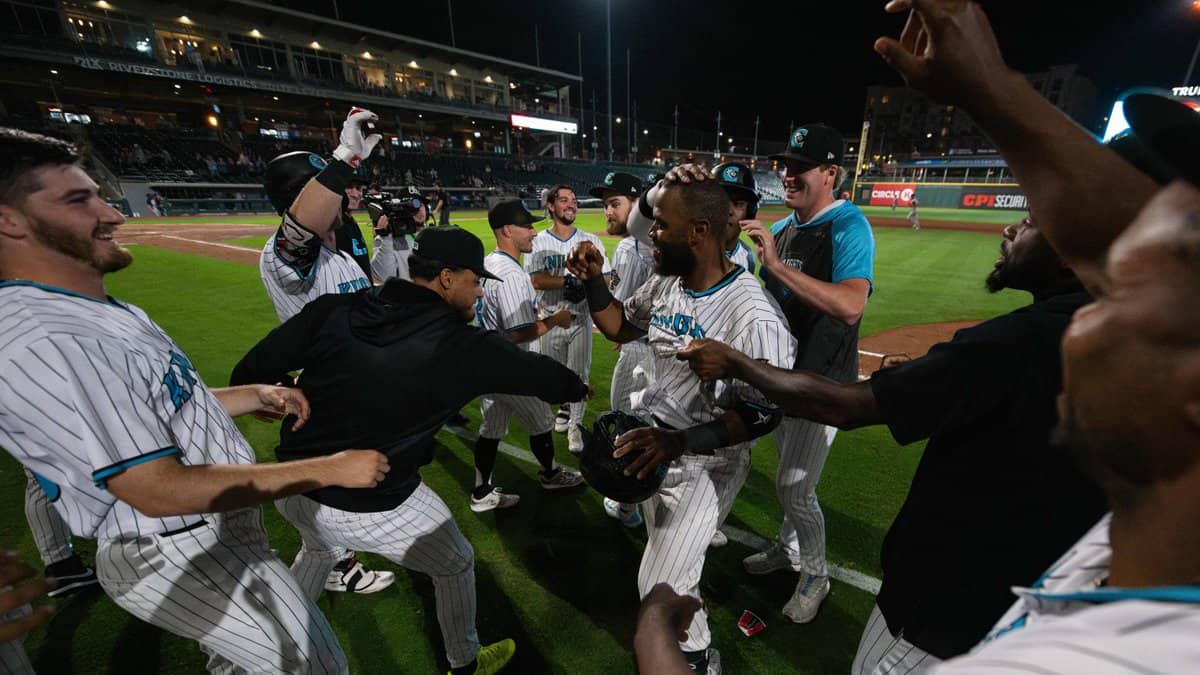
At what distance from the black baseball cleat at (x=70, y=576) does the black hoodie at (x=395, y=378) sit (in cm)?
220

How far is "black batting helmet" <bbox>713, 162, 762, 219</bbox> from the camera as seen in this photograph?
11.9 feet

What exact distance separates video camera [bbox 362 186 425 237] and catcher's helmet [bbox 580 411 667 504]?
15.2 feet

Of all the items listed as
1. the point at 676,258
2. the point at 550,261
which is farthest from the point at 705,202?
the point at 550,261

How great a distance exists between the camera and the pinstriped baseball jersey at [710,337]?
228 centimetres

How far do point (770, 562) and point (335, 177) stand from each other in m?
3.78

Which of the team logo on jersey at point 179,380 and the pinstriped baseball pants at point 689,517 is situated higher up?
the team logo on jersey at point 179,380

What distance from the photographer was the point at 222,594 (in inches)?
71.3

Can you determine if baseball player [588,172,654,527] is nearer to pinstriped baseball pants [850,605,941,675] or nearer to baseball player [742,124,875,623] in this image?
baseball player [742,124,875,623]

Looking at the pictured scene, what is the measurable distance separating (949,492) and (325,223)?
136 inches

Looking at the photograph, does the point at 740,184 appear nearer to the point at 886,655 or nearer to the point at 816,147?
the point at 816,147

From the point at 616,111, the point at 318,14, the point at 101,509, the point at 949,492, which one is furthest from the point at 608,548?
the point at 616,111

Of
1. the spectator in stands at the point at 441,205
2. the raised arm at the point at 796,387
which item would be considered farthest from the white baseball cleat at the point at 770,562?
the spectator in stands at the point at 441,205

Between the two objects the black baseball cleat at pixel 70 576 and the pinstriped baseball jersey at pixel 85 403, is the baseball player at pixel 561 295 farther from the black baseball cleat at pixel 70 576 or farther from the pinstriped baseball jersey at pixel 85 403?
the black baseball cleat at pixel 70 576

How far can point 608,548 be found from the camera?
3623mm
